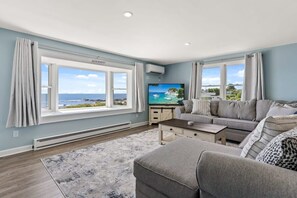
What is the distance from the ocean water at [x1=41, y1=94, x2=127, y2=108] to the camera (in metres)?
3.49

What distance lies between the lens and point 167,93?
5.14 metres

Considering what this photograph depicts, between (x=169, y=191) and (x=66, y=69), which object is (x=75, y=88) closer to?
(x=66, y=69)

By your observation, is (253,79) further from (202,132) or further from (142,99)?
(142,99)

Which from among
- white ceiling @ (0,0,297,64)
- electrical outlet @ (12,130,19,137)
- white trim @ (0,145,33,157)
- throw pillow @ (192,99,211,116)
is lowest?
white trim @ (0,145,33,157)

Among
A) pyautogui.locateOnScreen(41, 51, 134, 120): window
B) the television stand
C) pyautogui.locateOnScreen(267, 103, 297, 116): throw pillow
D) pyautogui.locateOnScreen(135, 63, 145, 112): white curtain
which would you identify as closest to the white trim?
pyautogui.locateOnScreen(41, 51, 134, 120): window

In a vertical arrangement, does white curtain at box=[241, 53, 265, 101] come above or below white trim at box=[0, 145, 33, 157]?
above

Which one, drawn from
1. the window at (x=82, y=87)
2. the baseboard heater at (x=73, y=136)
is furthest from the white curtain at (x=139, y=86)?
the baseboard heater at (x=73, y=136)

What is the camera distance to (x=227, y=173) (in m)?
0.84

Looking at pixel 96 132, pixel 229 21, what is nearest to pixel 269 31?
pixel 229 21

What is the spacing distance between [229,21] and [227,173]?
237cm

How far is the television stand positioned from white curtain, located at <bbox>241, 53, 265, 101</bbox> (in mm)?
2089

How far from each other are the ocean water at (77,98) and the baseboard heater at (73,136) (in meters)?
0.87

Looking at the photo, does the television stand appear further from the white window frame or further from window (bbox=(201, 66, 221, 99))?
window (bbox=(201, 66, 221, 99))

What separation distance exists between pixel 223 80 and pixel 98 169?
4.10 meters
